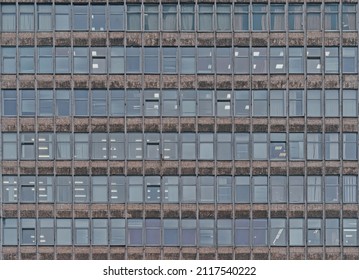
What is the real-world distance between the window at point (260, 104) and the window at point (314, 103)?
2.84 metres

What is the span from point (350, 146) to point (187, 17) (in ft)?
45.1

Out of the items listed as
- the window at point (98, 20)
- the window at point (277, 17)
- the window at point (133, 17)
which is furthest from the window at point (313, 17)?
the window at point (98, 20)

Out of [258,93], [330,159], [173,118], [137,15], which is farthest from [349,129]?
[137,15]

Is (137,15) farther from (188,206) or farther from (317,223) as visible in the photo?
(317,223)

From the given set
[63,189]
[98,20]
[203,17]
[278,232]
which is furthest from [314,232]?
[98,20]

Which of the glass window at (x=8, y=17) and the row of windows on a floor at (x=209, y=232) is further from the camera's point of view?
the glass window at (x=8, y=17)

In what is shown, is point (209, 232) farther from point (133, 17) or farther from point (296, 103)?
point (133, 17)

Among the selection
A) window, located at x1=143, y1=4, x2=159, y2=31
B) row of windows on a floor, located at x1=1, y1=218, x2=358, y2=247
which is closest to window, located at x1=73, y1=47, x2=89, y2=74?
window, located at x1=143, y1=4, x2=159, y2=31

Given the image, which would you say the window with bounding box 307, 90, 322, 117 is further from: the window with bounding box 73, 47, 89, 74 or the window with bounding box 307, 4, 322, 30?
the window with bounding box 73, 47, 89, 74

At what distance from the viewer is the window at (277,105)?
145 ft

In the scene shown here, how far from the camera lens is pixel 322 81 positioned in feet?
145

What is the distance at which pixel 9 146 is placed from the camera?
1742 inches

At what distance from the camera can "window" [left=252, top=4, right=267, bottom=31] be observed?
44406mm

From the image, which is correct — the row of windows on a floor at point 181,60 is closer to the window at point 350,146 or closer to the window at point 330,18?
the window at point 330,18
